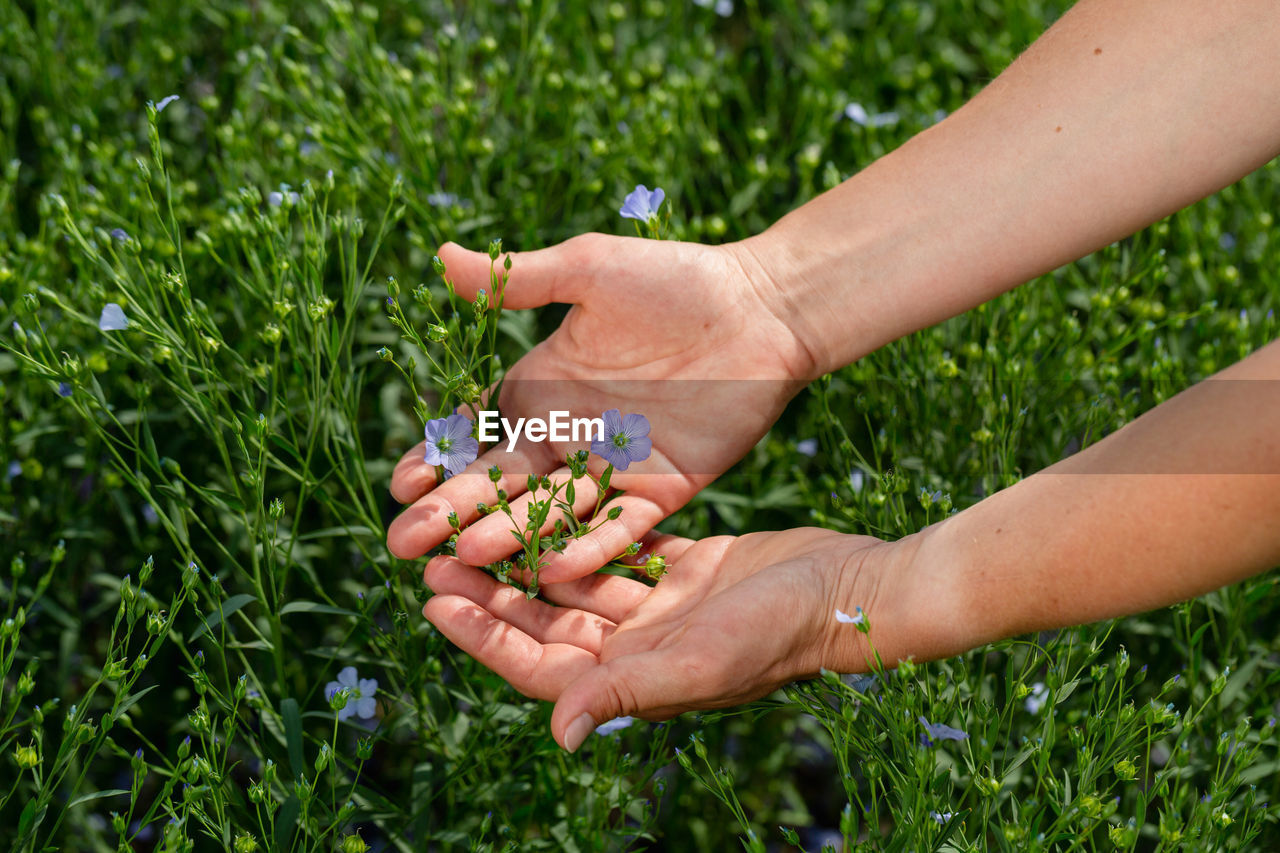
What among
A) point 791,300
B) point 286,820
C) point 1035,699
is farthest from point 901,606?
point 286,820

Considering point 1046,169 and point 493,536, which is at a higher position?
point 1046,169

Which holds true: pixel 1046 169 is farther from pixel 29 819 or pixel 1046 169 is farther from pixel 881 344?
pixel 29 819

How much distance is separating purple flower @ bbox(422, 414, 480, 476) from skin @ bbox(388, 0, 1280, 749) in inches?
1.6

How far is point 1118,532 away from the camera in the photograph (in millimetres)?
1335

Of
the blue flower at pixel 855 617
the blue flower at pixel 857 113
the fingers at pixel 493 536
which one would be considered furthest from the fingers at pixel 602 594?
the blue flower at pixel 857 113

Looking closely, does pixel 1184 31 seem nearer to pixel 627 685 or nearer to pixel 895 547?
pixel 895 547

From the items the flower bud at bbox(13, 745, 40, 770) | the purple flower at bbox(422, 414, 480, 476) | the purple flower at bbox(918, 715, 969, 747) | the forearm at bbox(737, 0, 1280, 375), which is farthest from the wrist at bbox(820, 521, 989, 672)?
the flower bud at bbox(13, 745, 40, 770)

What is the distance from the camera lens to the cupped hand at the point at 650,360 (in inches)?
67.9

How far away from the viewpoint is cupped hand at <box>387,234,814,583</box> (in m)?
1.72

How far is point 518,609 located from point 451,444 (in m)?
0.28

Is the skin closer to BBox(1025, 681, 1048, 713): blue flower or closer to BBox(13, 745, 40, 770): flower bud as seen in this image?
BBox(1025, 681, 1048, 713): blue flower

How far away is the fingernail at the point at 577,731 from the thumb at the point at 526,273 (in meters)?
0.73

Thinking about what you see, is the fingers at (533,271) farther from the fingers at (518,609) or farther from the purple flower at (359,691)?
the purple flower at (359,691)

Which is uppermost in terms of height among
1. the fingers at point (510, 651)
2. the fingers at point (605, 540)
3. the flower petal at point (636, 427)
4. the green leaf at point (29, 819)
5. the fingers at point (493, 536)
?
the flower petal at point (636, 427)
